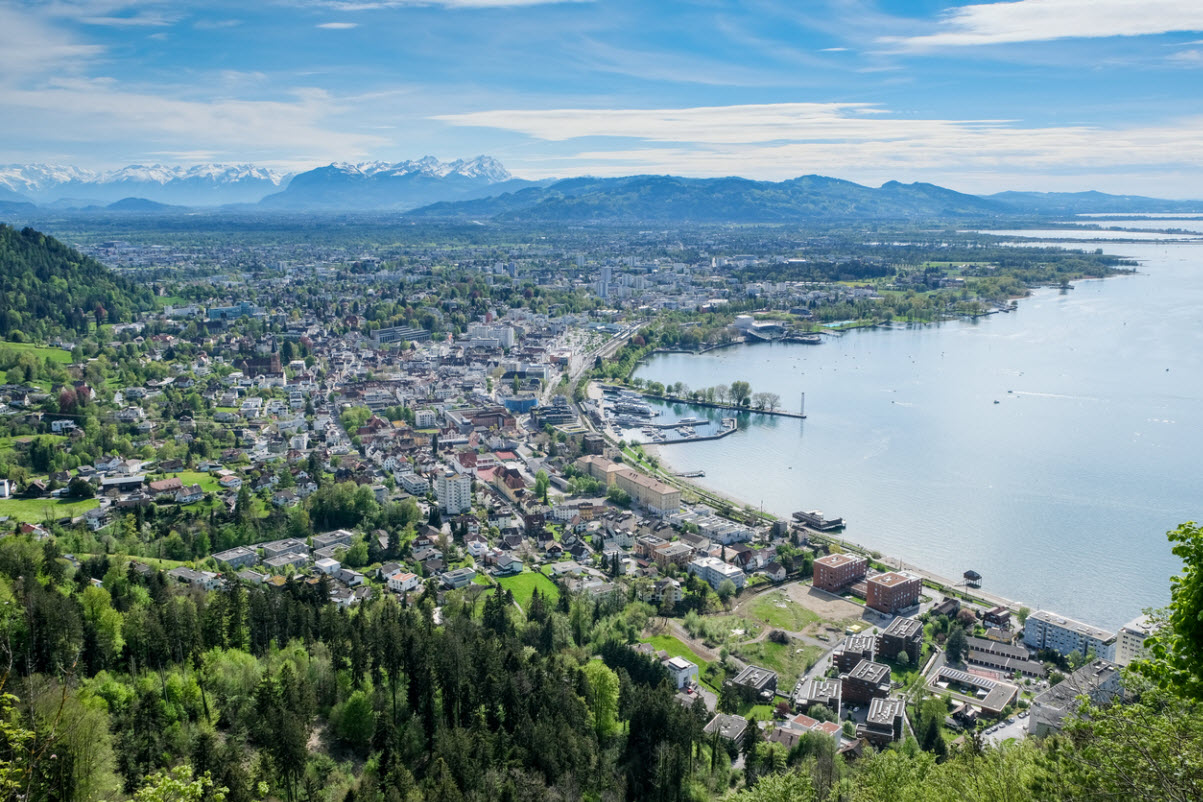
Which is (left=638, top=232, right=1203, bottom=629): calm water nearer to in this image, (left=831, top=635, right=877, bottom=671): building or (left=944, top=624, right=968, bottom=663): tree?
(left=944, top=624, right=968, bottom=663): tree

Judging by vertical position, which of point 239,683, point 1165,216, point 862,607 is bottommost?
point 862,607

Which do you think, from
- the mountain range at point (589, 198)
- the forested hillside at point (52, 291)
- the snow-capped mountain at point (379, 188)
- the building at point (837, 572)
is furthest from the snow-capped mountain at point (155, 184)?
the building at point (837, 572)

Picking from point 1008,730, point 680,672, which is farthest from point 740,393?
point 1008,730

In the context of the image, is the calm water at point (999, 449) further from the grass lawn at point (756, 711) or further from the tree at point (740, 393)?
the grass lawn at point (756, 711)

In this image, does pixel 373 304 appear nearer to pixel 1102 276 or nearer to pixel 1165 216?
pixel 1102 276

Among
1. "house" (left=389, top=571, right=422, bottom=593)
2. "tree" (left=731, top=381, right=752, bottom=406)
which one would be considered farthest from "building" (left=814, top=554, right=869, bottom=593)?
"tree" (left=731, top=381, right=752, bottom=406)

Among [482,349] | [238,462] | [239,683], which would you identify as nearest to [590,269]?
[482,349]
